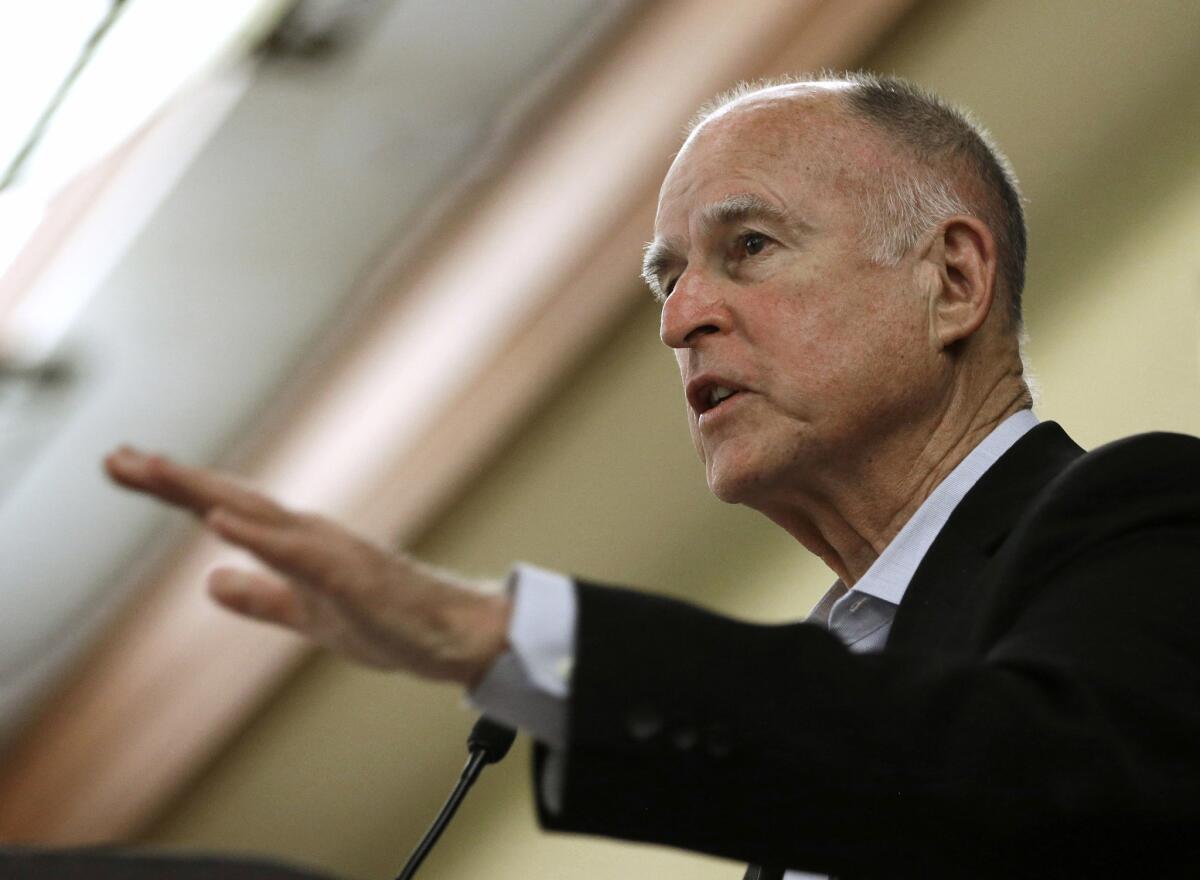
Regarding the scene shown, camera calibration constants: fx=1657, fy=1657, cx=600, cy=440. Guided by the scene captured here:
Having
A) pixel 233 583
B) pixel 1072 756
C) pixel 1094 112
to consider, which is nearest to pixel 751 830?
pixel 1072 756

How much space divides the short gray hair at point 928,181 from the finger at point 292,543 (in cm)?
102

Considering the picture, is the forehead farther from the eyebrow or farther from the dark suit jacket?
the dark suit jacket

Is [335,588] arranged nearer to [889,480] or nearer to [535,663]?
[535,663]

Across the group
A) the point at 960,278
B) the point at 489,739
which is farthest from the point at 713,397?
the point at 489,739

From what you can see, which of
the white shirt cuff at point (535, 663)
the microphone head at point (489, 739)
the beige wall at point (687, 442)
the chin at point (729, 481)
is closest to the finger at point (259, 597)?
the white shirt cuff at point (535, 663)

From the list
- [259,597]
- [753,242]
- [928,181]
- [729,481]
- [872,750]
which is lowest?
[259,597]

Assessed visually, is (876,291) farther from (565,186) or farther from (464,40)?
(464,40)

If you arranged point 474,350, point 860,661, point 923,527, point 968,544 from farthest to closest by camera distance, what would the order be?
point 474,350
point 923,527
point 968,544
point 860,661

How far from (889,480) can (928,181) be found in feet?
1.13

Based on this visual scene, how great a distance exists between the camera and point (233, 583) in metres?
0.89

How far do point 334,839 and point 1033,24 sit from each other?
2336 millimetres

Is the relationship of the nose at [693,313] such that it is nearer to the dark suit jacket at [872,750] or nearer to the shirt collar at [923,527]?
the shirt collar at [923,527]

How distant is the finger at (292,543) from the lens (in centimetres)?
86

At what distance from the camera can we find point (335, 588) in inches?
34.2
